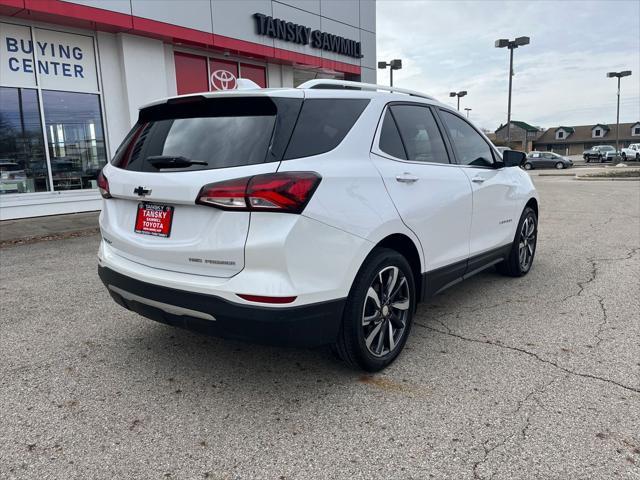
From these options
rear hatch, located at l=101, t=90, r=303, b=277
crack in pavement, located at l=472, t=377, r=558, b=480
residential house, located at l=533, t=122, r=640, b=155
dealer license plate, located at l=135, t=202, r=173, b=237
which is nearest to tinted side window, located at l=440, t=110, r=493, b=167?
rear hatch, located at l=101, t=90, r=303, b=277

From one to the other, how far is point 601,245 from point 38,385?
23.9 feet

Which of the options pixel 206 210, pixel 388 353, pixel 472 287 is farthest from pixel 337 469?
pixel 472 287

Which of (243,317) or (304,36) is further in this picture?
(304,36)

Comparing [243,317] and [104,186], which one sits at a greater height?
[104,186]

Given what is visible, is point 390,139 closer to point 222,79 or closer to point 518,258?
point 518,258

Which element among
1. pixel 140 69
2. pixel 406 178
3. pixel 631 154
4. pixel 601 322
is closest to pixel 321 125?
pixel 406 178

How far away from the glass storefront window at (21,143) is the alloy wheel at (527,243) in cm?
953

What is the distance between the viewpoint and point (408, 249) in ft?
11.4

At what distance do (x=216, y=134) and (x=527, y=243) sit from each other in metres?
4.16

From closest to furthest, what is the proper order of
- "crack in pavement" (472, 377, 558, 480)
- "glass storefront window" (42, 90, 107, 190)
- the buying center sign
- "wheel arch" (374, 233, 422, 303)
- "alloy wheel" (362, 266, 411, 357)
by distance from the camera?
"crack in pavement" (472, 377, 558, 480) → "alloy wheel" (362, 266, 411, 357) → "wheel arch" (374, 233, 422, 303) → the buying center sign → "glass storefront window" (42, 90, 107, 190)

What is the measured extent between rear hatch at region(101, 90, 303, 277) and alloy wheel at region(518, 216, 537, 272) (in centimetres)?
362

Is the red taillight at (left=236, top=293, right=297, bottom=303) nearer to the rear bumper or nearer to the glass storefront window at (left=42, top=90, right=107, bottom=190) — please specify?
the rear bumper

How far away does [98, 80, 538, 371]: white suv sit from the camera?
2555 mm

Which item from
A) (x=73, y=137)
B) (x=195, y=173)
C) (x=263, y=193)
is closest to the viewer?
(x=263, y=193)
